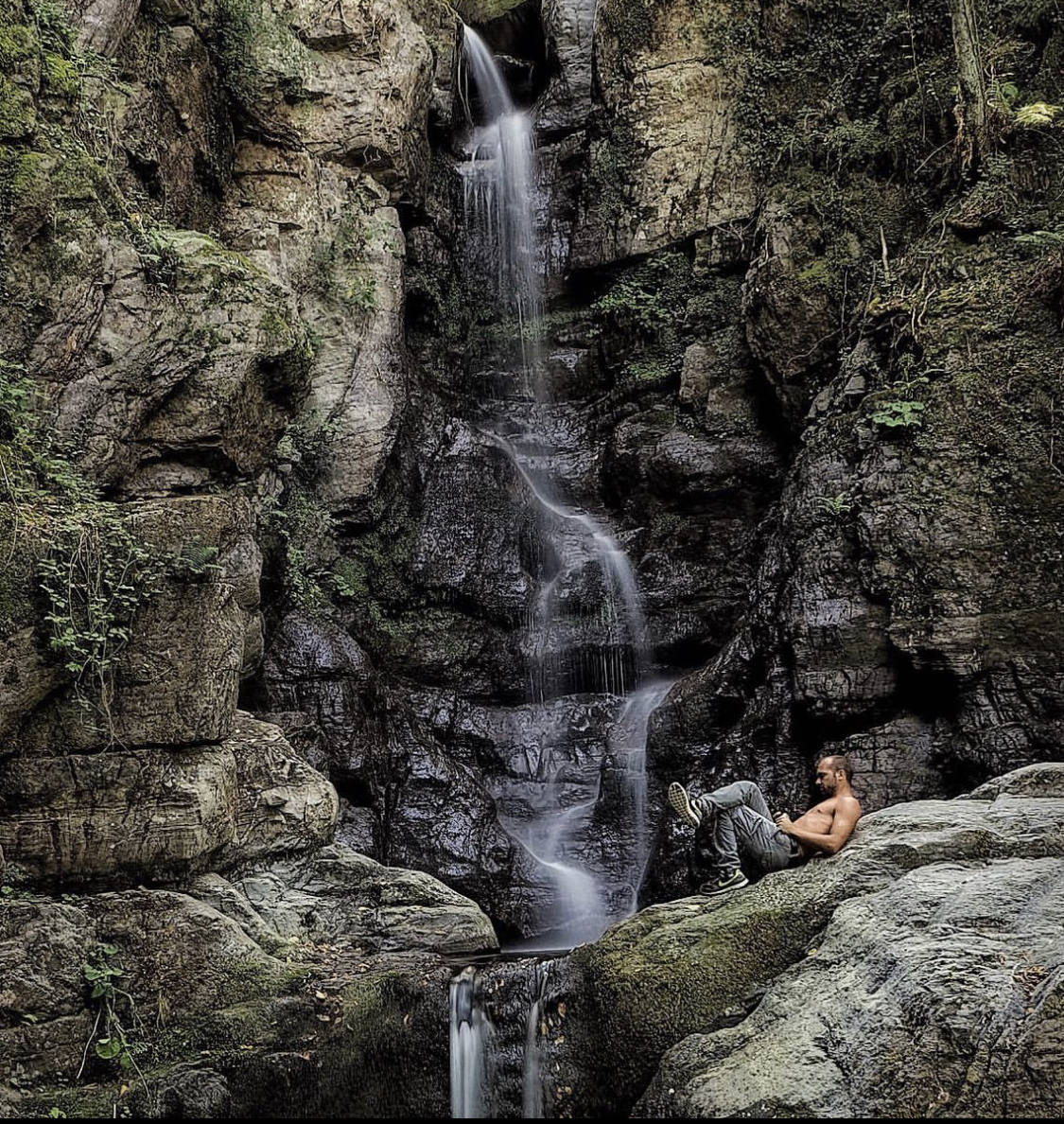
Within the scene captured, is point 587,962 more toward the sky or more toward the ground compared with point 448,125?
more toward the ground

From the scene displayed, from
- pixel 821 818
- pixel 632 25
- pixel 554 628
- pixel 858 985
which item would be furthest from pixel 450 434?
pixel 858 985

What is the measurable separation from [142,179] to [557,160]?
8.97m

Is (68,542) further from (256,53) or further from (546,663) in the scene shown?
(256,53)

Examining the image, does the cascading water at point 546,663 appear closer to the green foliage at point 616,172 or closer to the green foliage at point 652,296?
the green foliage at point 616,172

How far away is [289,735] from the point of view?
36.4 ft

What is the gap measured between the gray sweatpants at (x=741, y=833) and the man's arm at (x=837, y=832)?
14.3 inches

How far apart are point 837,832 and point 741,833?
0.82 metres

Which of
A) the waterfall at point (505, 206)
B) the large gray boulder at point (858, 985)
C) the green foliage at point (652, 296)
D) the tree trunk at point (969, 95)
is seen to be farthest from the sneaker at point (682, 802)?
the waterfall at point (505, 206)

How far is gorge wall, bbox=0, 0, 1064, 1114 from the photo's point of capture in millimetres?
7777

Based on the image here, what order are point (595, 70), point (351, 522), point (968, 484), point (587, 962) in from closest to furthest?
1. point (587, 962)
2. point (968, 484)
3. point (351, 522)
4. point (595, 70)

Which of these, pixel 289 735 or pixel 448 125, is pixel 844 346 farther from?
pixel 448 125

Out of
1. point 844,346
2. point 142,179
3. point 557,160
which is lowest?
point 844,346

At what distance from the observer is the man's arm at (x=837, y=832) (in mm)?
6980

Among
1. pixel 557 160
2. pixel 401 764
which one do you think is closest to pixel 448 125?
pixel 557 160
